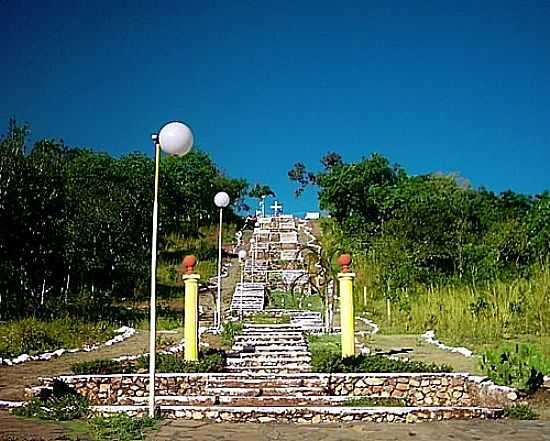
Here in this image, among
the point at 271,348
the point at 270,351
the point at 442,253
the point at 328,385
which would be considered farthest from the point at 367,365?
the point at 442,253

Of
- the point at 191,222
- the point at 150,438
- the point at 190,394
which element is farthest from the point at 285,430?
the point at 191,222

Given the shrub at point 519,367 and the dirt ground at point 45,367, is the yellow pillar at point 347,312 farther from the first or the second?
the dirt ground at point 45,367

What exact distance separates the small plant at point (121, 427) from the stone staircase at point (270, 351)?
4.66 metres

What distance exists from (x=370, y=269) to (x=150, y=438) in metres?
19.0

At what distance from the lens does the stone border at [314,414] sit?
7.94 meters

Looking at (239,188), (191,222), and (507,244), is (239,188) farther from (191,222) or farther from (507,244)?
(507,244)

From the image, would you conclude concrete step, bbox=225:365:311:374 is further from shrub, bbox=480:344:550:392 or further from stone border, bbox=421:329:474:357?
shrub, bbox=480:344:550:392

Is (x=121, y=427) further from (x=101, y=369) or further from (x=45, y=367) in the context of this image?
(x=45, y=367)

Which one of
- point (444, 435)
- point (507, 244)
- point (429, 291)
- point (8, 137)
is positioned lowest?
point (444, 435)

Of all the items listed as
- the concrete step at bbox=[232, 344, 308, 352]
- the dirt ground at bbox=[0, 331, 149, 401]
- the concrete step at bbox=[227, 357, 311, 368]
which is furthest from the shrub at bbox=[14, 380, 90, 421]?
the concrete step at bbox=[232, 344, 308, 352]

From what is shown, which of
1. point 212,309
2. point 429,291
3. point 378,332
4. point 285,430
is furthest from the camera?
point 212,309

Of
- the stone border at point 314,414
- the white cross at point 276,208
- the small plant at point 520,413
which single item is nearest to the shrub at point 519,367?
the small plant at point 520,413

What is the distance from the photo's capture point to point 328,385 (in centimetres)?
1032

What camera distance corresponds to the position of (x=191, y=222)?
43.2m
